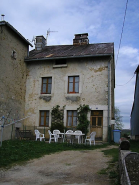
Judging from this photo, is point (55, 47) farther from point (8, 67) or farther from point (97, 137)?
point (97, 137)

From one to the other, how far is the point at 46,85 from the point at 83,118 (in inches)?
146

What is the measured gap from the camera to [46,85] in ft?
50.1

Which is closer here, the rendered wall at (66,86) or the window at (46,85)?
the rendered wall at (66,86)

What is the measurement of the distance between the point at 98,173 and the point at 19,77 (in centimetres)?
1061

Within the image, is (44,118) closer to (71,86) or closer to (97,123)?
(71,86)

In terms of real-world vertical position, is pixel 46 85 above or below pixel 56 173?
above

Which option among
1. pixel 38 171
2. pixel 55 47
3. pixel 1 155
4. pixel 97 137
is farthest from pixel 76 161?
pixel 55 47

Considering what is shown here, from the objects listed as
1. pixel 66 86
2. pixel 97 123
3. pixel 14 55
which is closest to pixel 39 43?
pixel 14 55

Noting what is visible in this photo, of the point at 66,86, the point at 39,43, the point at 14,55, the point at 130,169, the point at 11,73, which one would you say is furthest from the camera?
the point at 39,43

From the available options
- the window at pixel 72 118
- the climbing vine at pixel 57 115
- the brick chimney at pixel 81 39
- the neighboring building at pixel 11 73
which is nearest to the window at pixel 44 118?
the climbing vine at pixel 57 115

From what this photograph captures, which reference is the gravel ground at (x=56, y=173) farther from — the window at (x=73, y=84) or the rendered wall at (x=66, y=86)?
→ the window at (x=73, y=84)

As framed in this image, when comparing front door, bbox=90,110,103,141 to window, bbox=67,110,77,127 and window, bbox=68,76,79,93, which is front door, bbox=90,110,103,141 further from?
window, bbox=68,76,79,93

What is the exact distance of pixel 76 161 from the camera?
6.97m

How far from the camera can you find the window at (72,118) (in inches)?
561
